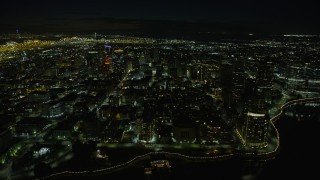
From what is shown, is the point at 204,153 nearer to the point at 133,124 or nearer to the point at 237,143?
the point at 237,143

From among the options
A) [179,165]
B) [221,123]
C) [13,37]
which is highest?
[13,37]

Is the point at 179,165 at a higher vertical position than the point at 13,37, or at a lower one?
lower

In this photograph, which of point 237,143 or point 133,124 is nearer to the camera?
point 237,143

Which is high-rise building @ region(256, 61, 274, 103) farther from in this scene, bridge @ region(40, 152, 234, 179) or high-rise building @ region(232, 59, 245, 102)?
bridge @ region(40, 152, 234, 179)

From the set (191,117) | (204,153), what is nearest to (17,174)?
(204,153)

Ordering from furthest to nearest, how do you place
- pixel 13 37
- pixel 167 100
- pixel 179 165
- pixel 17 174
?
pixel 13 37 → pixel 167 100 → pixel 179 165 → pixel 17 174

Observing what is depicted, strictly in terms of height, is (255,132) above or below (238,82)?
below

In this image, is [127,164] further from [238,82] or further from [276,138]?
[238,82]

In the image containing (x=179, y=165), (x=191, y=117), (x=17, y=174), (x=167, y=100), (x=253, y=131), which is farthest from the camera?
(x=167, y=100)

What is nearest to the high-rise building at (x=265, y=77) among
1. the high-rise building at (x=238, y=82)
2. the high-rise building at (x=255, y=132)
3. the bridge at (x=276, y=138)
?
the high-rise building at (x=238, y=82)

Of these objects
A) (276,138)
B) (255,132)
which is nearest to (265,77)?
(276,138)
